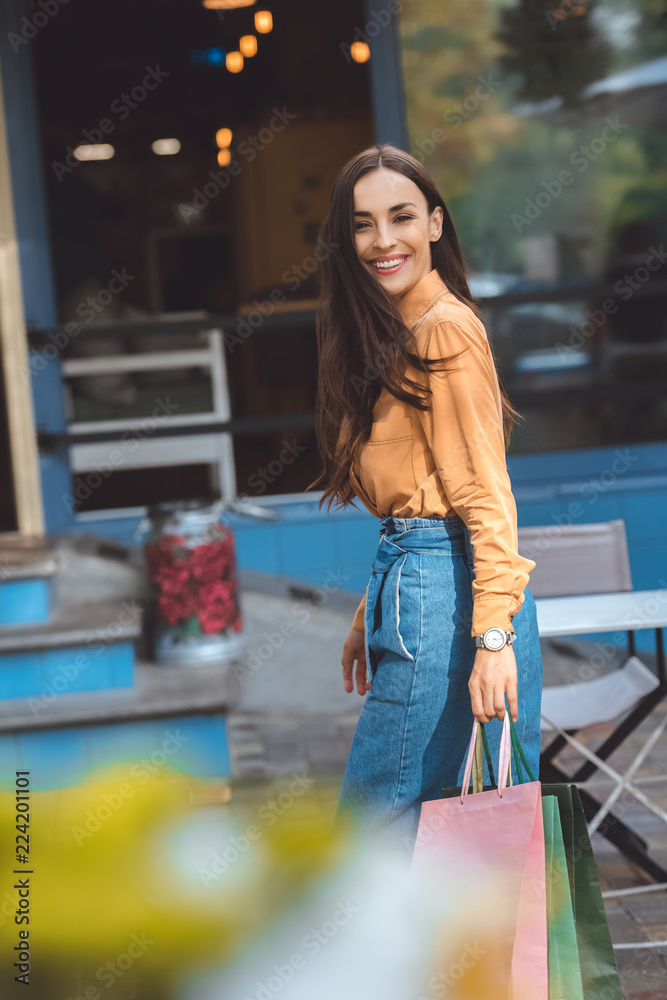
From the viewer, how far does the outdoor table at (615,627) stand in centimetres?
275

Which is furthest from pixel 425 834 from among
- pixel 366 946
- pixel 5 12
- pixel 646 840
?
pixel 5 12

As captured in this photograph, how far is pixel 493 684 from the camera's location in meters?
1.71

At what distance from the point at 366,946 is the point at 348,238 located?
1276 millimetres

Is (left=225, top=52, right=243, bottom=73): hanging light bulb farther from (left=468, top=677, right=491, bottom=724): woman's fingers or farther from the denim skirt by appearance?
(left=468, top=677, right=491, bottom=724): woman's fingers

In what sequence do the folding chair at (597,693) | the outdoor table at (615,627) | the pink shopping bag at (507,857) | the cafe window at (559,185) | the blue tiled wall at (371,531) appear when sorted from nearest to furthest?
the pink shopping bag at (507,857) → the outdoor table at (615,627) → the folding chair at (597,693) → the blue tiled wall at (371,531) → the cafe window at (559,185)

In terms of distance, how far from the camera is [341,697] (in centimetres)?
496

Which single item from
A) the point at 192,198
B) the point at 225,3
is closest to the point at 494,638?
the point at 225,3

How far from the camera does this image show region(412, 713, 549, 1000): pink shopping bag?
154cm

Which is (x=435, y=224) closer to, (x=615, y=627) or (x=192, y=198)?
(x=615, y=627)

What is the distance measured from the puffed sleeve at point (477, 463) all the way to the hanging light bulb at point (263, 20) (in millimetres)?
6382

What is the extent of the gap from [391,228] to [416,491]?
18.6 inches

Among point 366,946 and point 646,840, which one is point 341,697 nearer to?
point 646,840

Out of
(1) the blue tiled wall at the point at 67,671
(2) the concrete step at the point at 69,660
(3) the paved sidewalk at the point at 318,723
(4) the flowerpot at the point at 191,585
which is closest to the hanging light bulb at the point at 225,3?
(4) the flowerpot at the point at 191,585

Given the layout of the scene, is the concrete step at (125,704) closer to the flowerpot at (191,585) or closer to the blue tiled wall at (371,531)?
Result: the flowerpot at (191,585)
